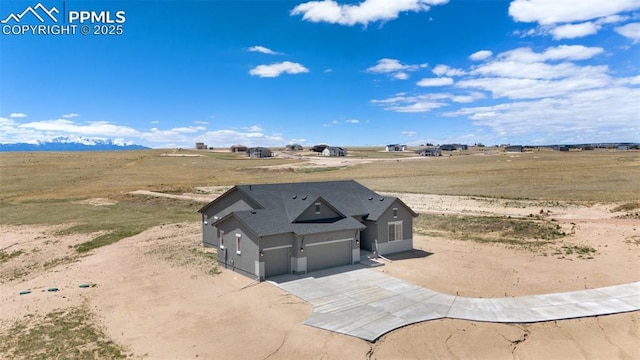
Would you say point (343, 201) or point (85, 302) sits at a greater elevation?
point (343, 201)

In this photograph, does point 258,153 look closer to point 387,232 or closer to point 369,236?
point 369,236

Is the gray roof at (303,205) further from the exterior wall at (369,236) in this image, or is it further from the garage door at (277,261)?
the garage door at (277,261)

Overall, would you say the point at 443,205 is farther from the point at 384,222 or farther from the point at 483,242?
the point at 384,222

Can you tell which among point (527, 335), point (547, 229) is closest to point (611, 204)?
point (547, 229)

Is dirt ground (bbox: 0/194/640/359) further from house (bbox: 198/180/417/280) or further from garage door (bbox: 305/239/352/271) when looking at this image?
garage door (bbox: 305/239/352/271)

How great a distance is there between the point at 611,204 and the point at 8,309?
57.9 m

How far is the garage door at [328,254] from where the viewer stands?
2717 centimetres

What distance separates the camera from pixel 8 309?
21250 mm

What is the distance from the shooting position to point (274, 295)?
22.8 meters

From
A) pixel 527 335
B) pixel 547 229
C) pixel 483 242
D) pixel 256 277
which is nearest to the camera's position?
pixel 527 335

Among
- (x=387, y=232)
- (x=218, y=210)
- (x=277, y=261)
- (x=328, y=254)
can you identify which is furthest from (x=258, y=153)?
(x=277, y=261)

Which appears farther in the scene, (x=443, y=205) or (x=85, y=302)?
(x=443, y=205)

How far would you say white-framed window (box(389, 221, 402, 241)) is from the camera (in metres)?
32.3

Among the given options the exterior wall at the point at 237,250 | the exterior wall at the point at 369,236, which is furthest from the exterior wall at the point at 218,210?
the exterior wall at the point at 369,236
